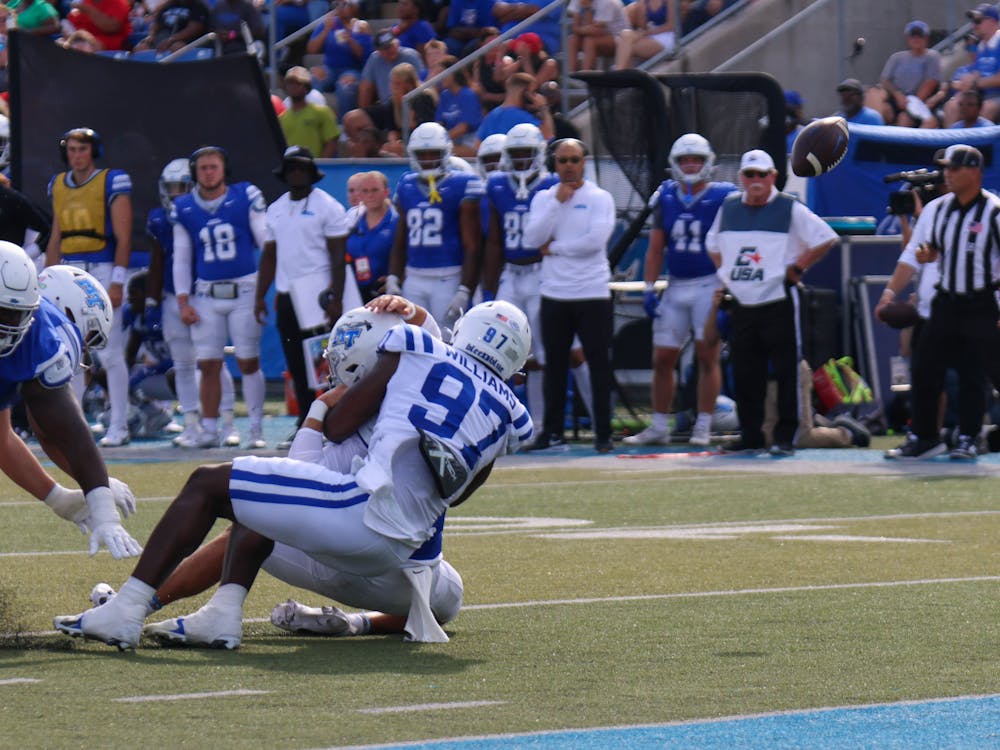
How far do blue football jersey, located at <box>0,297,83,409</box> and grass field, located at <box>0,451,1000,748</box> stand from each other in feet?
2.47

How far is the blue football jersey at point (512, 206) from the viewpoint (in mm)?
13398

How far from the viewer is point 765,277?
492 inches

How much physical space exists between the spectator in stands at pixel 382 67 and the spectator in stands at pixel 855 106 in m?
4.01

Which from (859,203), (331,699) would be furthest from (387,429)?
(859,203)

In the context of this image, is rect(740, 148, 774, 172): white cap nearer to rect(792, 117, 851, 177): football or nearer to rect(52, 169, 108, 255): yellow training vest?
rect(792, 117, 851, 177): football

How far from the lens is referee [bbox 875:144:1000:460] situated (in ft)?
38.5

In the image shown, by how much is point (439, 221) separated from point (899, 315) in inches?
121

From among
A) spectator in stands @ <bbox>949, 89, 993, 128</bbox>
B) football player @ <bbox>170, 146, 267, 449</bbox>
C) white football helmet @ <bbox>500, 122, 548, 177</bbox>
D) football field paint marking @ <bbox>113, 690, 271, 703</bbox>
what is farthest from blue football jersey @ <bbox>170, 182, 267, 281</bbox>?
football field paint marking @ <bbox>113, 690, 271, 703</bbox>

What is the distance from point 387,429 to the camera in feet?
19.0

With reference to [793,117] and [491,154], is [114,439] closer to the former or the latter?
[491,154]

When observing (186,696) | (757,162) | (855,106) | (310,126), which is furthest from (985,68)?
(186,696)

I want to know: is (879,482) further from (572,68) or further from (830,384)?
(572,68)

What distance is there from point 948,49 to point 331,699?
14.3 metres

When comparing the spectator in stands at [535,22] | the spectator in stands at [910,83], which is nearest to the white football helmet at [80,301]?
the spectator in stands at [535,22]
